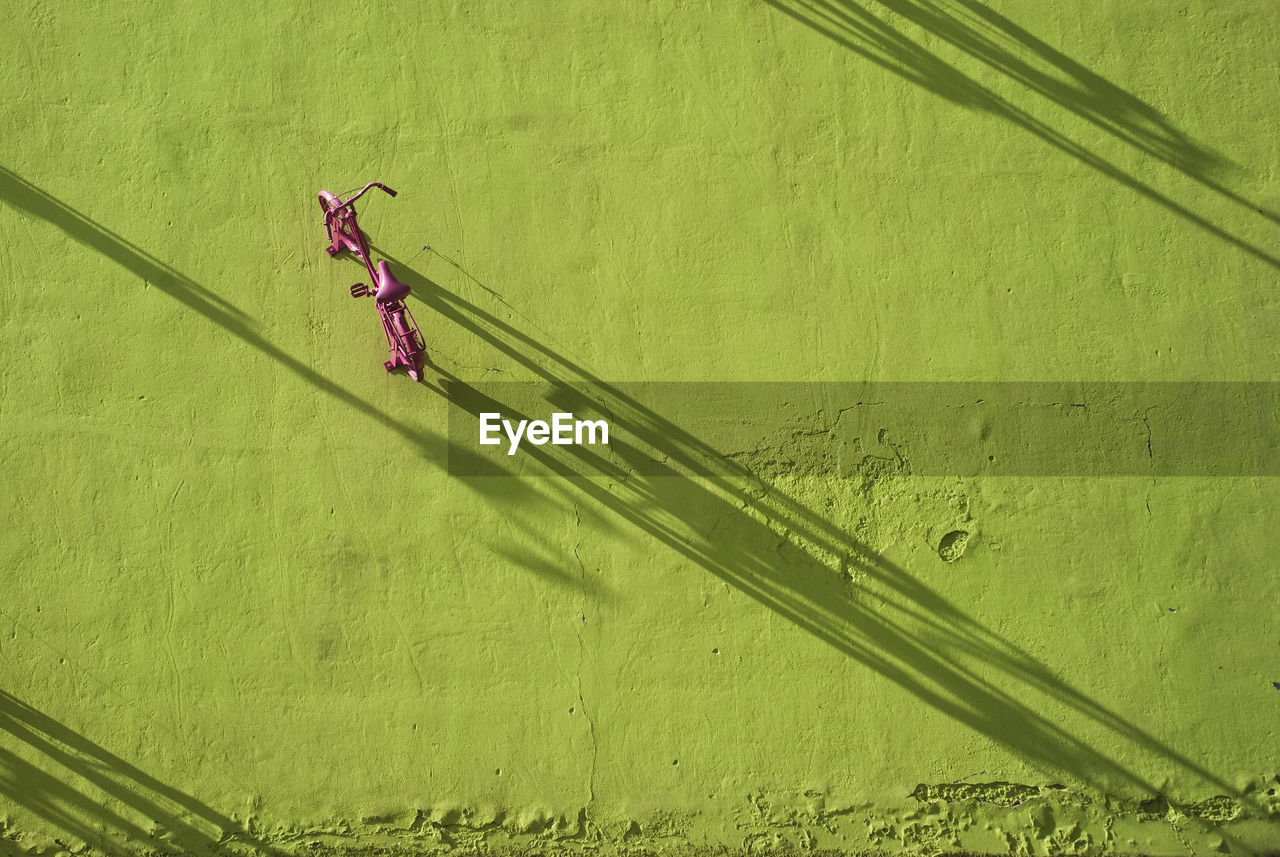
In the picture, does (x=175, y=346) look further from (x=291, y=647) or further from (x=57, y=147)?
(x=291, y=647)

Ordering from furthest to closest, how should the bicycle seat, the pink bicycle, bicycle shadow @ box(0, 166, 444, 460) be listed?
1. bicycle shadow @ box(0, 166, 444, 460)
2. the pink bicycle
3. the bicycle seat

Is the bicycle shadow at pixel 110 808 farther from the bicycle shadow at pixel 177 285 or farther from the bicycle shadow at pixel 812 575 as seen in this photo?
the bicycle shadow at pixel 812 575

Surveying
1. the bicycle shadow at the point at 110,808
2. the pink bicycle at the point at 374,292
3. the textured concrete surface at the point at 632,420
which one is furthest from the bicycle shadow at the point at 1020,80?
the bicycle shadow at the point at 110,808

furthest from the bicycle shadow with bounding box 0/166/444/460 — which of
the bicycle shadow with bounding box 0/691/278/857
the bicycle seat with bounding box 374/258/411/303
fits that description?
the bicycle shadow with bounding box 0/691/278/857

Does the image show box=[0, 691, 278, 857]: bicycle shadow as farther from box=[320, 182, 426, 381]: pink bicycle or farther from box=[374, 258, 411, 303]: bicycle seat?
box=[374, 258, 411, 303]: bicycle seat

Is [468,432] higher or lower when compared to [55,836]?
higher

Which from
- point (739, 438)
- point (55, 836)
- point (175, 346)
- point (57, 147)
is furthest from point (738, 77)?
point (55, 836)
